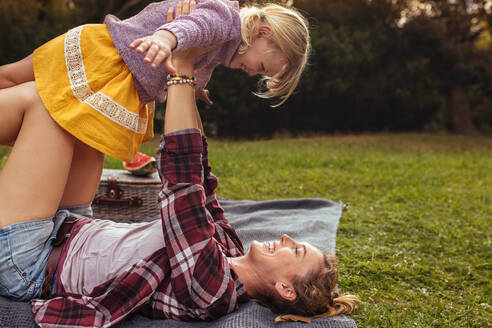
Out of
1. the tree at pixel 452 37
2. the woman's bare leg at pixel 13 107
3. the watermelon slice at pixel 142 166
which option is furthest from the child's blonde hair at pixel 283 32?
the tree at pixel 452 37

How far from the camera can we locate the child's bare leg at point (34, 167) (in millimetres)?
2059

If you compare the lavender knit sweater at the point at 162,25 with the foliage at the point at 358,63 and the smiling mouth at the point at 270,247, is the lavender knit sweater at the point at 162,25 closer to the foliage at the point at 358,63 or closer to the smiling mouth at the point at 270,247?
the smiling mouth at the point at 270,247

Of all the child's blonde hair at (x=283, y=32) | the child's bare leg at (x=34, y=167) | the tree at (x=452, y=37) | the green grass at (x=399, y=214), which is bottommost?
the green grass at (x=399, y=214)

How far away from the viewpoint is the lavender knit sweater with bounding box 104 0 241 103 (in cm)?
214

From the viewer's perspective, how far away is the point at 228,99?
11.7 m

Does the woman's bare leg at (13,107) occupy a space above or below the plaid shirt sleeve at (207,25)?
below

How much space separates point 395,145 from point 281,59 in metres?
8.53

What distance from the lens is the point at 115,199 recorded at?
3.86m

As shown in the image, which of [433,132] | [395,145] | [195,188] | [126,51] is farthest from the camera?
[433,132]

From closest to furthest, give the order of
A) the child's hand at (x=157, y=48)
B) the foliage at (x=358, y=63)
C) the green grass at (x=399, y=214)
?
the child's hand at (x=157, y=48)
the green grass at (x=399, y=214)
the foliage at (x=358, y=63)

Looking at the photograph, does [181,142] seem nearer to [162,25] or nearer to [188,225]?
[188,225]

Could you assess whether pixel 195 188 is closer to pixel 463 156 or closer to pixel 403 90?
pixel 463 156

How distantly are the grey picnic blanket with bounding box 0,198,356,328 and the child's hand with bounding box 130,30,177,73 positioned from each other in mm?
1130

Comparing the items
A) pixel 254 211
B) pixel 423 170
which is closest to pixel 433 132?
pixel 423 170
